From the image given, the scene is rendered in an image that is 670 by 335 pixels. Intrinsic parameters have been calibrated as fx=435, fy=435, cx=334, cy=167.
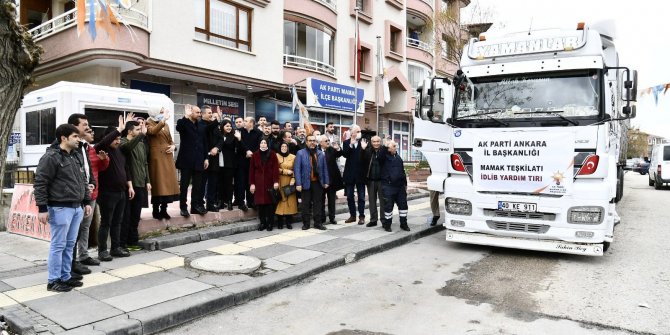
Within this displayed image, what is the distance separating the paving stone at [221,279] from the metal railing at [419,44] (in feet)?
78.0

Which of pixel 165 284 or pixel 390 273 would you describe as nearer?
pixel 165 284

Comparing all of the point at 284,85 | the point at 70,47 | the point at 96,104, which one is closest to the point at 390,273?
the point at 96,104

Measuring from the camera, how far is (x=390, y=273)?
19.7ft

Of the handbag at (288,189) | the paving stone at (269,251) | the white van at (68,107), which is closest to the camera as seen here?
the paving stone at (269,251)

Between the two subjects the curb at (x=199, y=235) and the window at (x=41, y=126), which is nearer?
the curb at (x=199, y=235)

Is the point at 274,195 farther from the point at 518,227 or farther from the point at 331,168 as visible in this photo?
the point at 518,227

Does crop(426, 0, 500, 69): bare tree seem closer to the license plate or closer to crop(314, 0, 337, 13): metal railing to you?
crop(314, 0, 337, 13): metal railing

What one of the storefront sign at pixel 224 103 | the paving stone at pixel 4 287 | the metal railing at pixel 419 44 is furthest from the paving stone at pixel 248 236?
the metal railing at pixel 419 44

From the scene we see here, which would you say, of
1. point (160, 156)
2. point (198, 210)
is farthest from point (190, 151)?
point (198, 210)

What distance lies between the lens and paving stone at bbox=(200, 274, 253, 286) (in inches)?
206

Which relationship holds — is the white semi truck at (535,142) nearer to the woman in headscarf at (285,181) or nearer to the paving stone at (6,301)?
the woman in headscarf at (285,181)

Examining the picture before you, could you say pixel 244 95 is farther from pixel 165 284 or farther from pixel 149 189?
pixel 165 284

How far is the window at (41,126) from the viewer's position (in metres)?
10.7

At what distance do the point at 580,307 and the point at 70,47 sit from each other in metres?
13.6
